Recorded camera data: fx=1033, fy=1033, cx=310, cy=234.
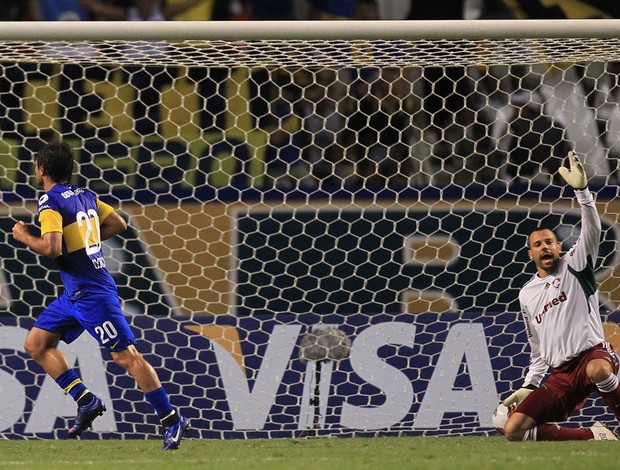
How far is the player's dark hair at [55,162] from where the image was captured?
535 centimetres

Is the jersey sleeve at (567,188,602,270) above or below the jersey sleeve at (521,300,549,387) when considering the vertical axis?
above

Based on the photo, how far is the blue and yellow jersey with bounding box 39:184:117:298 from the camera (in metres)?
5.32

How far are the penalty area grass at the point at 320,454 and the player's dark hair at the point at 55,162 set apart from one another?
4.79ft

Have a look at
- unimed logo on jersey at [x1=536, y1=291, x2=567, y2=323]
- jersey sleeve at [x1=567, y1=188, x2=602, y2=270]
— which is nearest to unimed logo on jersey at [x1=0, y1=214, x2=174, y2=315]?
unimed logo on jersey at [x1=536, y1=291, x2=567, y2=323]

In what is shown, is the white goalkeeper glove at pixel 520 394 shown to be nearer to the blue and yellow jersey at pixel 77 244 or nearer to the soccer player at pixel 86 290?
the soccer player at pixel 86 290

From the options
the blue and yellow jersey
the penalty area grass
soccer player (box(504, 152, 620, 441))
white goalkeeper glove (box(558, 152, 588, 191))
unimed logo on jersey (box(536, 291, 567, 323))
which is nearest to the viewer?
the penalty area grass

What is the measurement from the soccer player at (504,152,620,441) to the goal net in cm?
67

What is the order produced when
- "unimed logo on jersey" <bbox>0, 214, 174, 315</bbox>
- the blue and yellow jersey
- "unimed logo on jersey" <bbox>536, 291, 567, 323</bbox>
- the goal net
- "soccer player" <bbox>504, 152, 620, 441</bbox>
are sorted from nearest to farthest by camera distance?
the blue and yellow jersey → "soccer player" <bbox>504, 152, 620, 441</bbox> → "unimed logo on jersey" <bbox>536, 291, 567, 323</bbox> → the goal net → "unimed logo on jersey" <bbox>0, 214, 174, 315</bbox>

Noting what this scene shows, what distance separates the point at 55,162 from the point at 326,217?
7.09ft

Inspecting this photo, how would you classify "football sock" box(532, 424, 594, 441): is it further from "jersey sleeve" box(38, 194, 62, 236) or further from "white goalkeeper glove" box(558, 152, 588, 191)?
"jersey sleeve" box(38, 194, 62, 236)

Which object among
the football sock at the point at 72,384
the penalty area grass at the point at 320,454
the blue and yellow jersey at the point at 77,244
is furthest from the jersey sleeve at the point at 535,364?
the football sock at the point at 72,384

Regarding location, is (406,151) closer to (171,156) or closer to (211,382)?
(171,156)

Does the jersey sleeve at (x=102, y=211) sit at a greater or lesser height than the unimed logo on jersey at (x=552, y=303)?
greater

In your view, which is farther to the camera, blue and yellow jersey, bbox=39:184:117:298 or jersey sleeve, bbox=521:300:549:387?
jersey sleeve, bbox=521:300:549:387
